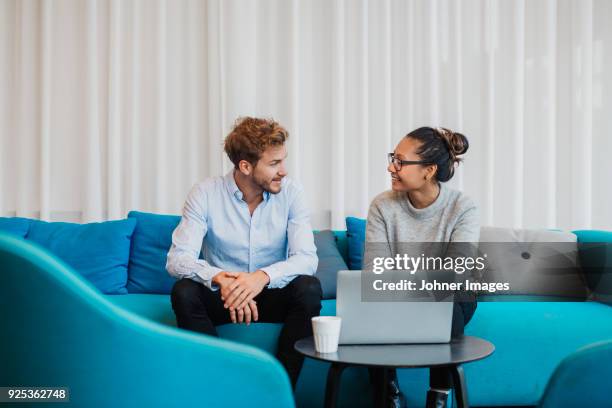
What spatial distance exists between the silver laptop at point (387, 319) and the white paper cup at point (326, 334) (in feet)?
0.28

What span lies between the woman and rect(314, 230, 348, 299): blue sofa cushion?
0.44 m

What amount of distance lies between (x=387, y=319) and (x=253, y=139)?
0.97 meters

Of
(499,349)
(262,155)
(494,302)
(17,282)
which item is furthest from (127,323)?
(494,302)

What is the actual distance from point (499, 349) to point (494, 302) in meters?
0.35

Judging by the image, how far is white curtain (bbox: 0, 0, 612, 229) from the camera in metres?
3.42

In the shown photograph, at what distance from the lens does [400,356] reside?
1.64 metres

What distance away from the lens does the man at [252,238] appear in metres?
2.25

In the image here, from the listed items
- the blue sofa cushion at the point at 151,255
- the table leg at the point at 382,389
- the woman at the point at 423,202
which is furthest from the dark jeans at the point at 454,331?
the blue sofa cushion at the point at 151,255

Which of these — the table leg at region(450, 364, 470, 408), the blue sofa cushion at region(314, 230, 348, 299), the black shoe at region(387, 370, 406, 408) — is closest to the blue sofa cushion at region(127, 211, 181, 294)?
the blue sofa cushion at region(314, 230, 348, 299)

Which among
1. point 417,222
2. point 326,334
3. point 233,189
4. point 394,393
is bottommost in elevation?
point 394,393

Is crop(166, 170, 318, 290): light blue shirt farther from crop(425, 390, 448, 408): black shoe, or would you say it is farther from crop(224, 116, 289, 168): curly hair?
crop(425, 390, 448, 408): black shoe

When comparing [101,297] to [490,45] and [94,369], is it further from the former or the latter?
A: [490,45]

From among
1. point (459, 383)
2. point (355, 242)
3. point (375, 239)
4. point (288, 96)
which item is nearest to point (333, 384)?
point (459, 383)

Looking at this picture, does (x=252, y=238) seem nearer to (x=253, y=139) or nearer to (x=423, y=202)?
(x=253, y=139)
